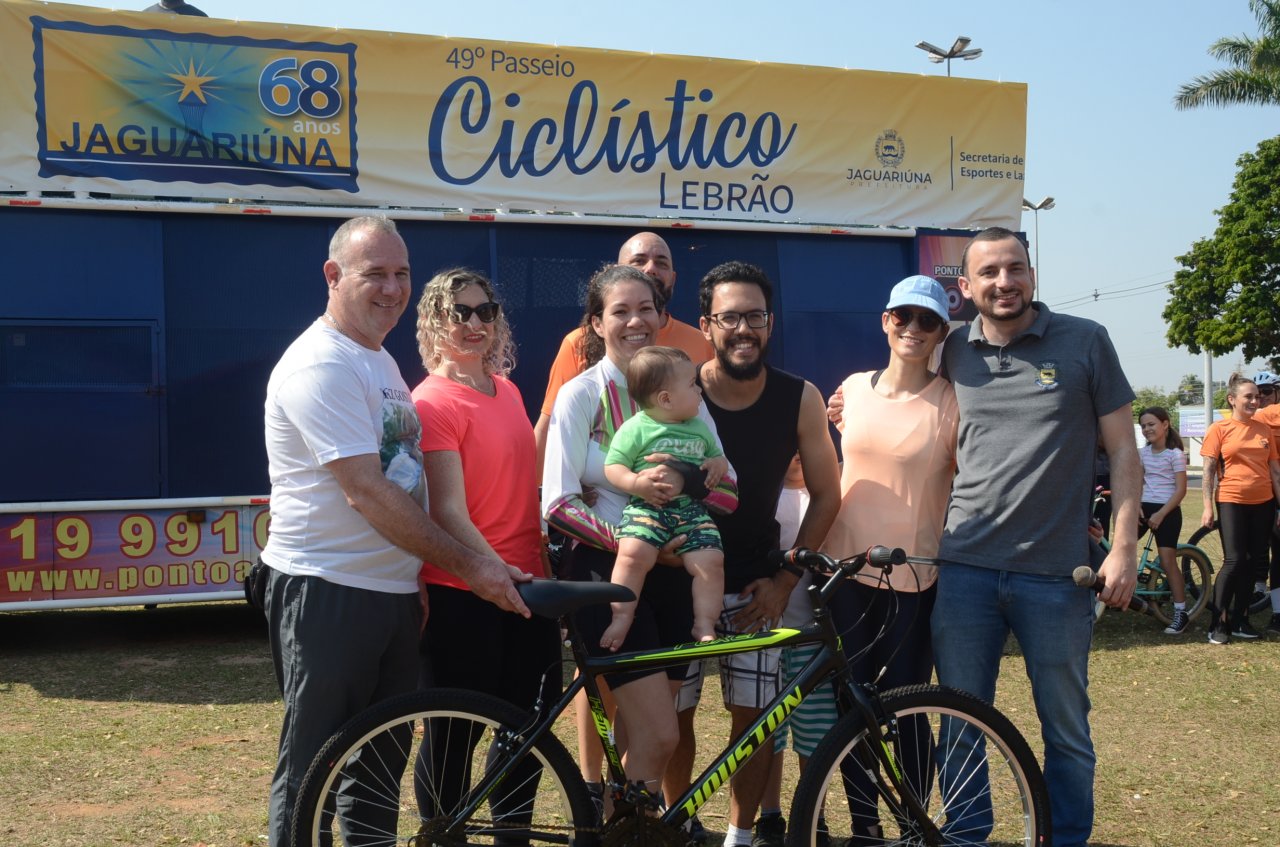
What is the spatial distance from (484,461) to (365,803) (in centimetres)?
101

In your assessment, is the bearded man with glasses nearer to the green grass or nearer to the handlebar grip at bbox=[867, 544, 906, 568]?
the handlebar grip at bbox=[867, 544, 906, 568]

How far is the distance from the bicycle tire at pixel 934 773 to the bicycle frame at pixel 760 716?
4 cm

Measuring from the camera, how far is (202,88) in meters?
7.77

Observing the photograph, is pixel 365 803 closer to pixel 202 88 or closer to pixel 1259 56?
pixel 202 88

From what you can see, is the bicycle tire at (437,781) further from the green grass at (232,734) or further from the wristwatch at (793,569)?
the green grass at (232,734)

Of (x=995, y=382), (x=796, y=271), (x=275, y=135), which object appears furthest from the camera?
(x=796, y=271)

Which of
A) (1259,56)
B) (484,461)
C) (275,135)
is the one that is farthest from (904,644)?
(1259,56)

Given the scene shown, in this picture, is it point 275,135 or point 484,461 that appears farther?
point 275,135

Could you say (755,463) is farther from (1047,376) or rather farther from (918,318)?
(1047,376)

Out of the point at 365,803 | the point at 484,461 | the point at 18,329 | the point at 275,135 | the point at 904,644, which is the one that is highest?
the point at 275,135

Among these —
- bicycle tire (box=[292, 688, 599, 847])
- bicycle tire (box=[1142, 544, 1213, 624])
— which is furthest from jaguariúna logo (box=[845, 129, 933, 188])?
bicycle tire (box=[292, 688, 599, 847])

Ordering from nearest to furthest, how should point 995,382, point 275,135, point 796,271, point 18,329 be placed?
1. point 995,382
2. point 18,329
3. point 275,135
4. point 796,271

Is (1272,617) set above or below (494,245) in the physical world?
below

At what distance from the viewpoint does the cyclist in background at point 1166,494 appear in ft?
29.1
